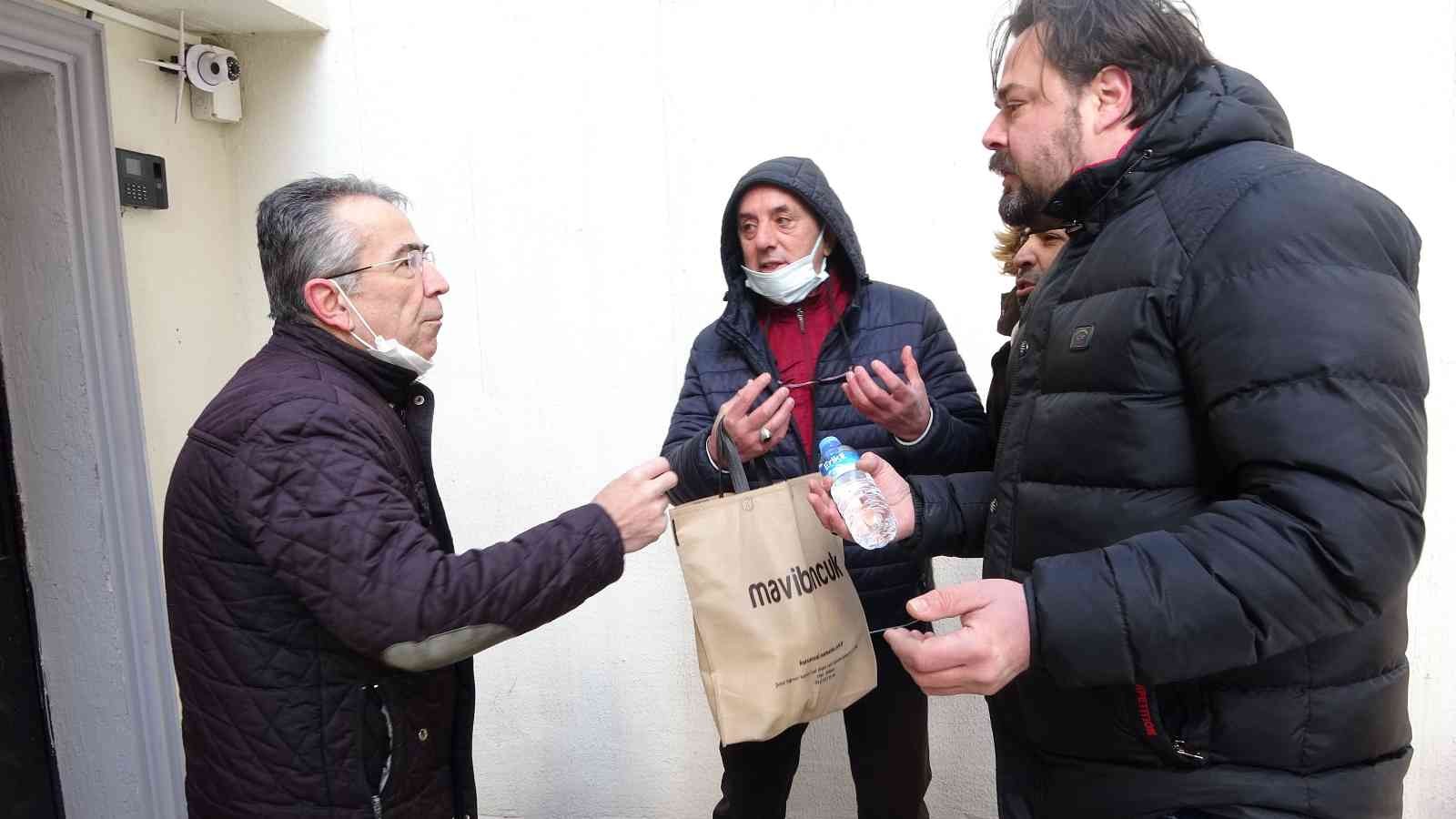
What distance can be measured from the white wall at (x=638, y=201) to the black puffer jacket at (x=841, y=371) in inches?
20.9

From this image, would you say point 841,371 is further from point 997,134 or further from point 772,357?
point 997,134

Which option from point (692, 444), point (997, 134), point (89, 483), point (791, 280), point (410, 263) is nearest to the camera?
point (997, 134)

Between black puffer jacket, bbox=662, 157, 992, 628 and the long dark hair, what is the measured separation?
888 mm

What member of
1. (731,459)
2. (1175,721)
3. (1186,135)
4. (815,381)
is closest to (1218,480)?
(1175,721)

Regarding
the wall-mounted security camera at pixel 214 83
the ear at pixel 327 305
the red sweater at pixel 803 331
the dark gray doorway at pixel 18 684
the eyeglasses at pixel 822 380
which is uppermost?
the wall-mounted security camera at pixel 214 83

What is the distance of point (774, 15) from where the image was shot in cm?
284

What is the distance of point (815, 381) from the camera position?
2.21 metres

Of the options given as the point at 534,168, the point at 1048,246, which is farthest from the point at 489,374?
the point at 1048,246

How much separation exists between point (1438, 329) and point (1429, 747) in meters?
1.28

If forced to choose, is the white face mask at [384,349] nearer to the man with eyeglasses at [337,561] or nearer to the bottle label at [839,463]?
the man with eyeglasses at [337,561]

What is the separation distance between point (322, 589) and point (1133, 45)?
1.46 meters

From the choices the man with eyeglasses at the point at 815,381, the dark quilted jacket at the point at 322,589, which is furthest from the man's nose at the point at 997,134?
the dark quilted jacket at the point at 322,589

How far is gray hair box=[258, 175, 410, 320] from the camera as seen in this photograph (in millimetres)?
1690

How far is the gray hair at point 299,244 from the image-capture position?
5.55 ft
